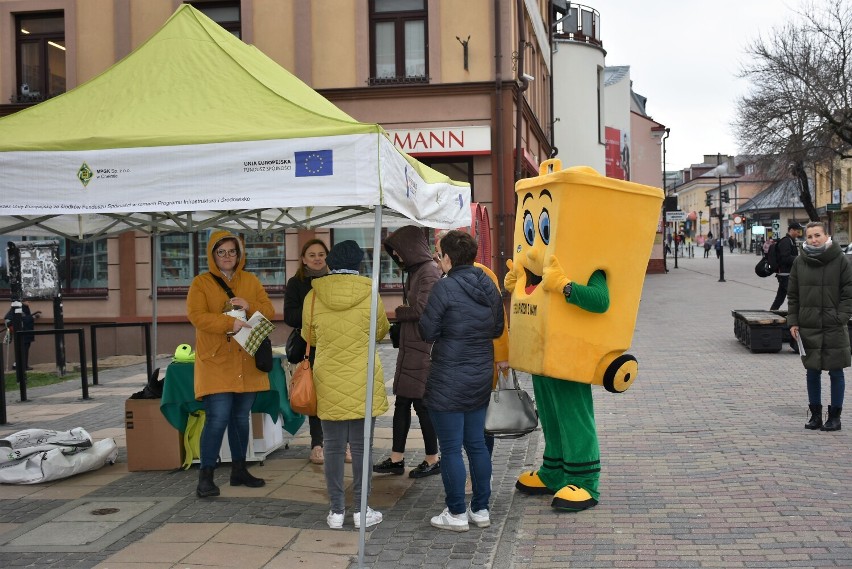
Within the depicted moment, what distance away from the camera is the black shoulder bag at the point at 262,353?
653 centimetres

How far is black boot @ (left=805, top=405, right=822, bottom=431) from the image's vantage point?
27.5 feet

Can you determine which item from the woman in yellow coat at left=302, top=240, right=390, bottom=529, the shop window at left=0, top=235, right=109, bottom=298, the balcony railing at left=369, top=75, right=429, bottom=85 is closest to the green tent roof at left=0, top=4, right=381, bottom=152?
the woman in yellow coat at left=302, top=240, right=390, bottom=529

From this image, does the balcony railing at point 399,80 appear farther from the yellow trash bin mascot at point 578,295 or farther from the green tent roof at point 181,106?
the yellow trash bin mascot at point 578,295

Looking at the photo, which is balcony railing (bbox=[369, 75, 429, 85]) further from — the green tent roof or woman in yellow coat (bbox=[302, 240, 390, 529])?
woman in yellow coat (bbox=[302, 240, 390, 529])

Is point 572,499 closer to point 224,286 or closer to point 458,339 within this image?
point 458,339

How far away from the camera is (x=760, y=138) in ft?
131

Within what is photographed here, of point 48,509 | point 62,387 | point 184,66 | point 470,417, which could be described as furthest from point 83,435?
point 62,387

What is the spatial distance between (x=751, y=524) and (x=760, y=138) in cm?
3695

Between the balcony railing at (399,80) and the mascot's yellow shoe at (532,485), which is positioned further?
the balcony railing at (399,80)

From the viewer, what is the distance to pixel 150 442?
7480 mm

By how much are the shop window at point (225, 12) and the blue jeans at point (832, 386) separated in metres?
14.1

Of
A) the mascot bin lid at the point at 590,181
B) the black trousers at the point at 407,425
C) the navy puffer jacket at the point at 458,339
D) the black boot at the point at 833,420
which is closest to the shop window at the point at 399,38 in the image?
the black boot at the point at 833,420

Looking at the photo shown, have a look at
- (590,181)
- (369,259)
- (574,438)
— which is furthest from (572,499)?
(369,259)

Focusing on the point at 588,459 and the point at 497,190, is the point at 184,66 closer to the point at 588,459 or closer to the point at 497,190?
the point at 588,459
